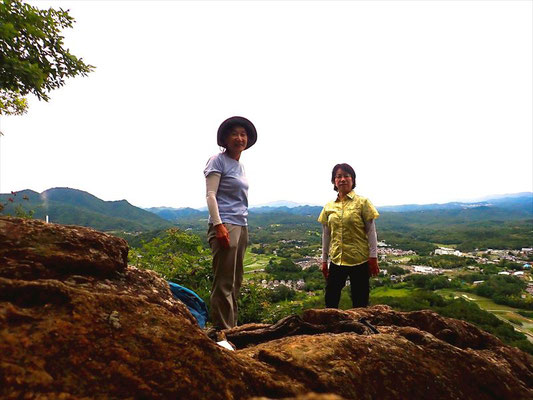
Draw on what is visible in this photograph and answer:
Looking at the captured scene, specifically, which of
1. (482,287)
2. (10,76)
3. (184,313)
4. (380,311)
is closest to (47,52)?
(10,76)

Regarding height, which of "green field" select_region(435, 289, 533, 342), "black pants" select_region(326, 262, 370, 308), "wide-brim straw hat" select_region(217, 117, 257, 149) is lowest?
"green field" select_region(435, 289, 533, 342)

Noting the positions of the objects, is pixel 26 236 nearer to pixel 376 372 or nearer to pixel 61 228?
pixel 61 228

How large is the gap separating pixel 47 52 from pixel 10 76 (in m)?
1.87

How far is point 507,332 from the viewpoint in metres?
38.2

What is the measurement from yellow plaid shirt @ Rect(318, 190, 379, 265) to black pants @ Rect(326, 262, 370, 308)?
119 mm

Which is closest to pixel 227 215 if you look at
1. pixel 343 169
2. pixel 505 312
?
pixel 343 169

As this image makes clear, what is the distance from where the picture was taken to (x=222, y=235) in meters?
3.59

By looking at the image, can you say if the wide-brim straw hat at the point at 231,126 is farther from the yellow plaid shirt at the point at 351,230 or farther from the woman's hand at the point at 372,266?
the woman's hand at the point at 372,266

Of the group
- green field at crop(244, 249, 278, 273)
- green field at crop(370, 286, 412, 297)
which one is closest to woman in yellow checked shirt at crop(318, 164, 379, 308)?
green field at crop(370, 286, 412, 297)

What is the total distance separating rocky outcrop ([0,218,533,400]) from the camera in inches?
53.6

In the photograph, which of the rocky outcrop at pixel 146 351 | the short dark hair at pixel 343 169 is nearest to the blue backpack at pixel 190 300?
the rocky outcrop at pixel 146 351

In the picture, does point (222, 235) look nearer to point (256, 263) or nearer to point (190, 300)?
point (190, 300)

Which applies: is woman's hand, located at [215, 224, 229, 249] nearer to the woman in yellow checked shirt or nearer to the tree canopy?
the woman in yellow checked shirt

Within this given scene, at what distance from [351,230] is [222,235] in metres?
2.49
